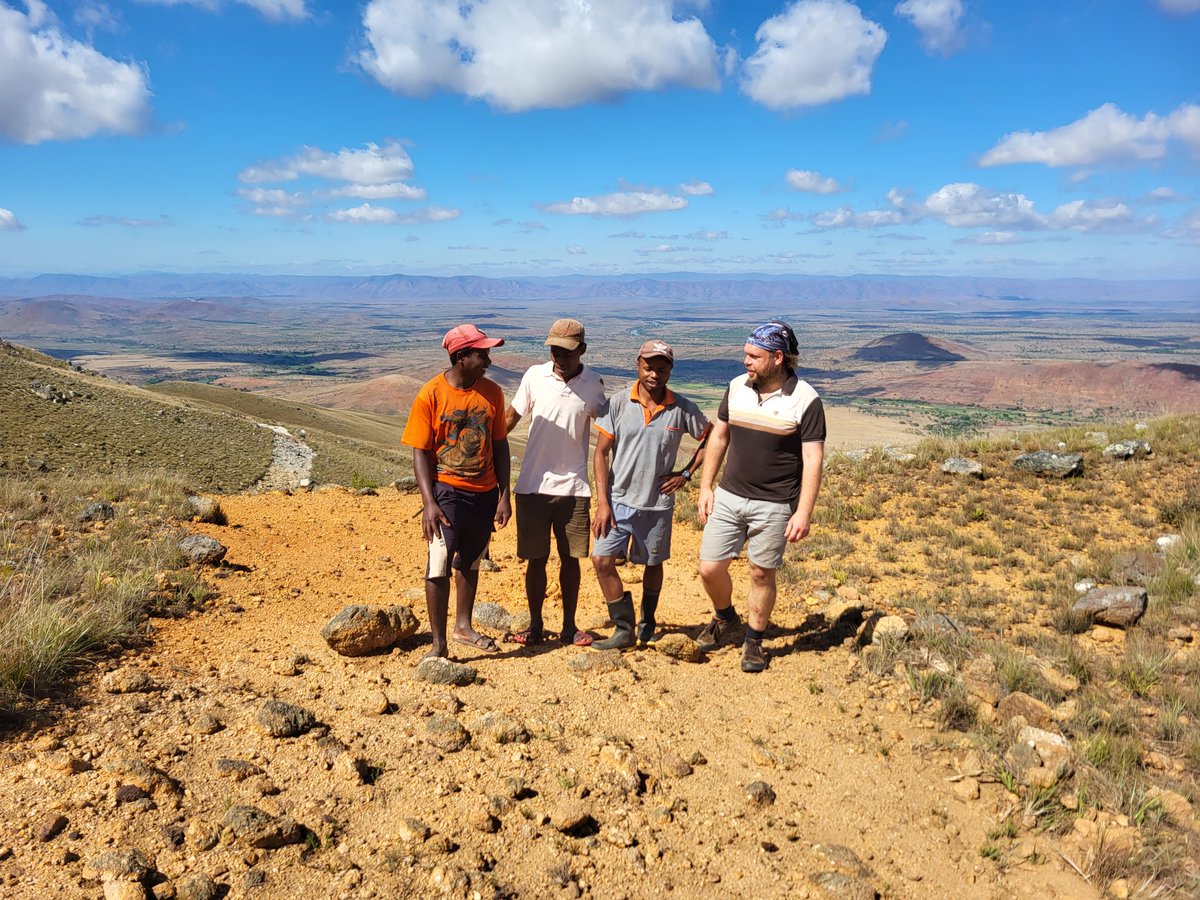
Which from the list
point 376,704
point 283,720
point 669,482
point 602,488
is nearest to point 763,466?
point 669,482

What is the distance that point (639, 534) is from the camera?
4012mm

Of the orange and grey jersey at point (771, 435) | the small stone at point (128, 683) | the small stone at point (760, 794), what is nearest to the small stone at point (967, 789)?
the small stone at point (760, 794)

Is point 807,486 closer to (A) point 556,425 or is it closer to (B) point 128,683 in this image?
(A) point 556,425

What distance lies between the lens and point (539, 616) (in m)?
4.33

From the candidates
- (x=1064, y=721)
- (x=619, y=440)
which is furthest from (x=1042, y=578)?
(x=619, y=440)

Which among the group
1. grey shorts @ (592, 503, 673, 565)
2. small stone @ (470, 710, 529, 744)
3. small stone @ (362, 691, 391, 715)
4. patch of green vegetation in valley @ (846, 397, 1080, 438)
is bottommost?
patch of green vegetation in valley @ (846, 397, 1080, 438)

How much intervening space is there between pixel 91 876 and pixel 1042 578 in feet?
20.5

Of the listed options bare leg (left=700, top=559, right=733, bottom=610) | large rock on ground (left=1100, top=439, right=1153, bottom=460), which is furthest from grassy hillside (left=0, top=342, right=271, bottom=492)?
large rock on ground (left=1100, top=439, right=1153, bottom=460)

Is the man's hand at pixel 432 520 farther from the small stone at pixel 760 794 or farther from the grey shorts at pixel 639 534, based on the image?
the small stone at pixel 760 794

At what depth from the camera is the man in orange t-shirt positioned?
3.60 m

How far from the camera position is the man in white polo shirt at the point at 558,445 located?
12.5 feet

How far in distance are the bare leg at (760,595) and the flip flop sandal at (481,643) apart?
1507 mm

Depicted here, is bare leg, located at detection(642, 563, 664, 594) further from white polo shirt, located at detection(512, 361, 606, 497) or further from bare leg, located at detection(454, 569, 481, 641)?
bare leg, located at detection(454, 569, 481, 641)

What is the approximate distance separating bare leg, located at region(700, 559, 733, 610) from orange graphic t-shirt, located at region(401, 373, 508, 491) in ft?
4.51
